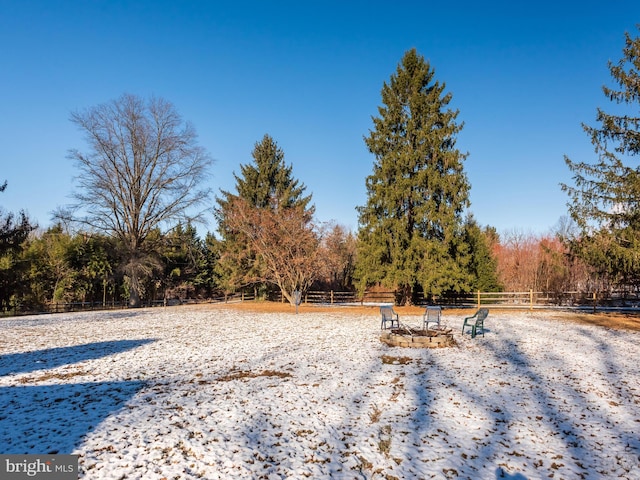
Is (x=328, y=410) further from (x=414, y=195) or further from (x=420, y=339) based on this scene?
(x=414, y=195)

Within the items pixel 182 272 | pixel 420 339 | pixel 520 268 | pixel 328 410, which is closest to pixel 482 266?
pixel 520 268

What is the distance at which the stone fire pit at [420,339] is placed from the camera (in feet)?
34.9

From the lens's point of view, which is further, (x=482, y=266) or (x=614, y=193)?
(x=482, y=266)

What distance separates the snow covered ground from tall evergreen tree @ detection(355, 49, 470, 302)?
12.8m

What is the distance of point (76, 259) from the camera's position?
3062 centimetres

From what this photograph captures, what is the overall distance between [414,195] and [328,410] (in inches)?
801

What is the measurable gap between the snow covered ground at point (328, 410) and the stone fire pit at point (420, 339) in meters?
0.43

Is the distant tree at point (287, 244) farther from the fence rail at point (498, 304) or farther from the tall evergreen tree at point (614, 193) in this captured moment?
the tall evergreen tree at point (614, 193)

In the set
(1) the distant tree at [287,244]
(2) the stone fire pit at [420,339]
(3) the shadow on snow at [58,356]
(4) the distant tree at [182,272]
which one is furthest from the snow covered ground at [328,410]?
(4) the distant tree at [182,272]

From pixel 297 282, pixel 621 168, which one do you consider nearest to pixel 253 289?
pixel 297 282

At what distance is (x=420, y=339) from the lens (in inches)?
420

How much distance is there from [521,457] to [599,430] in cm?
169

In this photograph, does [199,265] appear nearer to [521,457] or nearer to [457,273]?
[457,273]

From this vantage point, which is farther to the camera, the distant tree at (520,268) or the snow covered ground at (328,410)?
the distant tree at (520,268)
